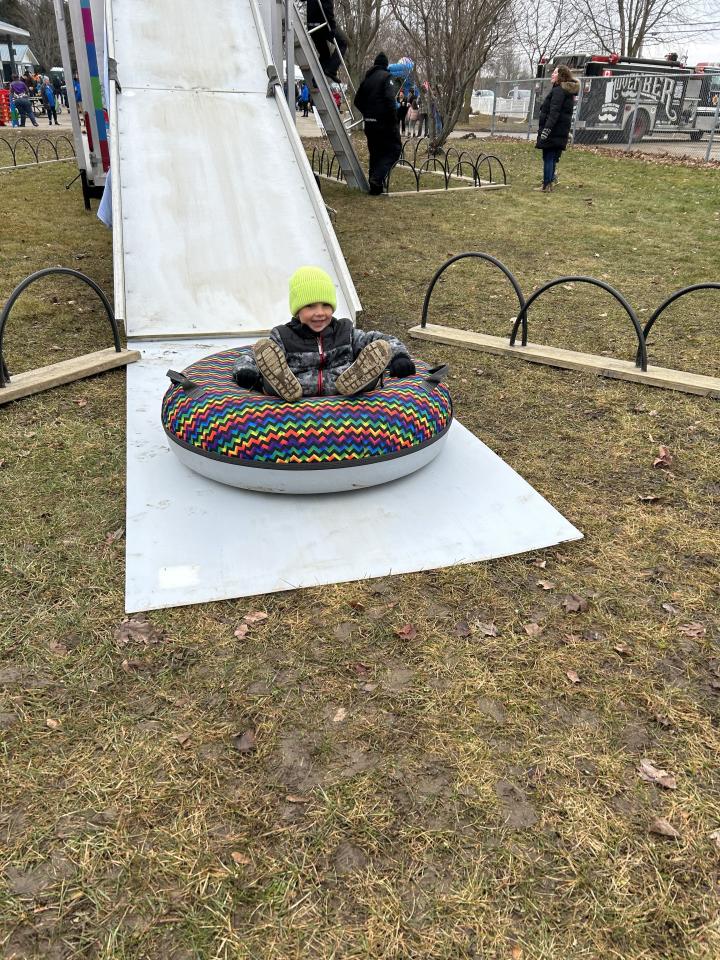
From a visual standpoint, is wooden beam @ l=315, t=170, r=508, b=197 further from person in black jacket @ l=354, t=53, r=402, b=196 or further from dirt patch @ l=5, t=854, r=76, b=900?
dirt patch @ l=5, t=854, r=76, b=900

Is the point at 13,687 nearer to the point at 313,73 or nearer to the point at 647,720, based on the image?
the point at 647,720

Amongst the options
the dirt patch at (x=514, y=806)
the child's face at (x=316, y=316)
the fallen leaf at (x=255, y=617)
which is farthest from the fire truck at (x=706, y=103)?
the dirt patch at (x=514, y=806)

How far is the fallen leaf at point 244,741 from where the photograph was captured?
260cm

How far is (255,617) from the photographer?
324 cm

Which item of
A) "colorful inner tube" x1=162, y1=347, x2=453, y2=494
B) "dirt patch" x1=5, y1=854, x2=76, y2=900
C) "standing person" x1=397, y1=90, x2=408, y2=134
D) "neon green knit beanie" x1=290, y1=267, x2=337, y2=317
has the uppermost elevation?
"standing person" x1=397, y1=90, x2=408, y2=134

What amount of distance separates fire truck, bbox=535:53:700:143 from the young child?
69.8 feet

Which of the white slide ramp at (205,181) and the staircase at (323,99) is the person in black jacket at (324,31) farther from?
the white slide ramp at (205,181)

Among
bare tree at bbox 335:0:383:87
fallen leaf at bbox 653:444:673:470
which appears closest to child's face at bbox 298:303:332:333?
fallen leaf at bbox 653:444:673:470

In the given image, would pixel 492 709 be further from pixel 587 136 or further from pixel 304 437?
pixel 587 136

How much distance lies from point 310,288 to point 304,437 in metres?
0.86

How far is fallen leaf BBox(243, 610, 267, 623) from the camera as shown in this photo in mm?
3219

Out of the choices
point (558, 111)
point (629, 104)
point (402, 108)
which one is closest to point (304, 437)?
point (558, 111)

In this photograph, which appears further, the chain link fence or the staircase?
the chain link fence

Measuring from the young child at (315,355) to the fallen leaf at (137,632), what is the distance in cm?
153
